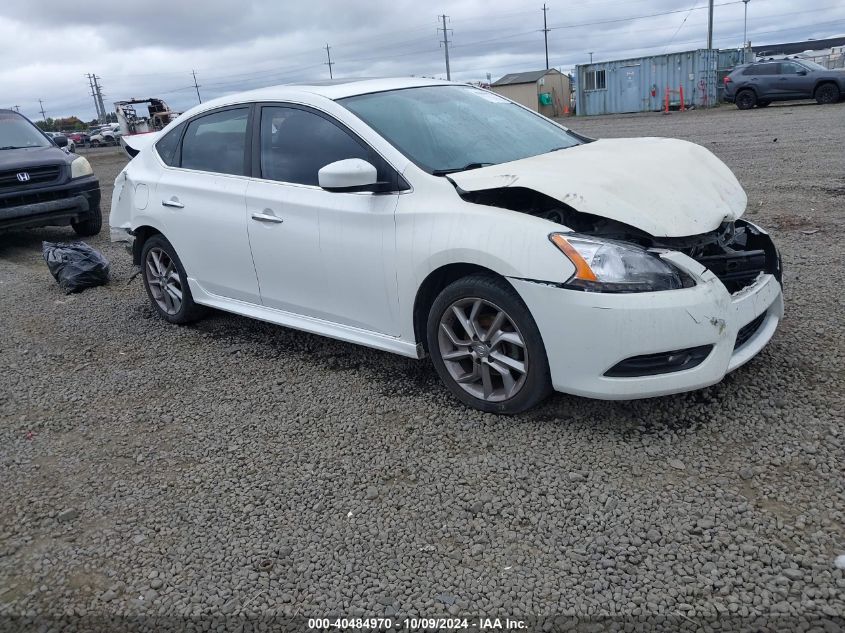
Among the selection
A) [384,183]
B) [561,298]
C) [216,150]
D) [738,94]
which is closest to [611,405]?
[561,298]

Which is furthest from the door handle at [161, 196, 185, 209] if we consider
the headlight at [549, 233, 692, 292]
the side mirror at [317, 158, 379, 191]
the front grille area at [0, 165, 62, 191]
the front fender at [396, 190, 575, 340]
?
the front grille area at [0, 165, 62, 191]

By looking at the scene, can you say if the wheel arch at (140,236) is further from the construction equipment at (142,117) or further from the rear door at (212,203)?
the construction equipment at (142,117)

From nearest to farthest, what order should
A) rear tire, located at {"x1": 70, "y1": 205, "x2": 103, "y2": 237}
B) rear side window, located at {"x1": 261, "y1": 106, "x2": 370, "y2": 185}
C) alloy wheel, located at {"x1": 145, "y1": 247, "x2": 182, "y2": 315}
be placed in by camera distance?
rear side window, located at {"x1": 261, "y1": 106, "x2": 370, "y2": 185} < alloy wheel, located at {"x1": 145, "y1": 247, "x2": 182, "y2": 315} < rear tire, located at {"x1": 70, "y1": 205, "x2": 103, "y2": 237}

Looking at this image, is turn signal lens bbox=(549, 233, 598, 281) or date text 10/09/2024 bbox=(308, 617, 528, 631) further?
turn signal lens bbox=(549, 233, 598, 281)

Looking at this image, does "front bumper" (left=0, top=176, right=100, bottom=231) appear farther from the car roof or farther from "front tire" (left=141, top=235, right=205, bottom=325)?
the car roof

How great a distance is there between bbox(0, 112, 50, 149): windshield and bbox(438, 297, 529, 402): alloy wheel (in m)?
8.85

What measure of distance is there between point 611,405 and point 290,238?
2083 millimetres

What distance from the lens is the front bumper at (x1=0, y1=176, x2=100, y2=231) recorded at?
9.17m

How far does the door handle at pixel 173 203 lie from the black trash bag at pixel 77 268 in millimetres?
2461

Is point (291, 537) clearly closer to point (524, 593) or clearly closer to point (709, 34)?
point (524, 593)

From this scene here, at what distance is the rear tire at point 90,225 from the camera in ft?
33.6

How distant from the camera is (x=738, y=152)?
13.5m

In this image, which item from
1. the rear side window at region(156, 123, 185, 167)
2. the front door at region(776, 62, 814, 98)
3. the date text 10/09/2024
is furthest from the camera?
the front door at region(776, 62, 814, 98)

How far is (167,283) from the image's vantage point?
224 inches
